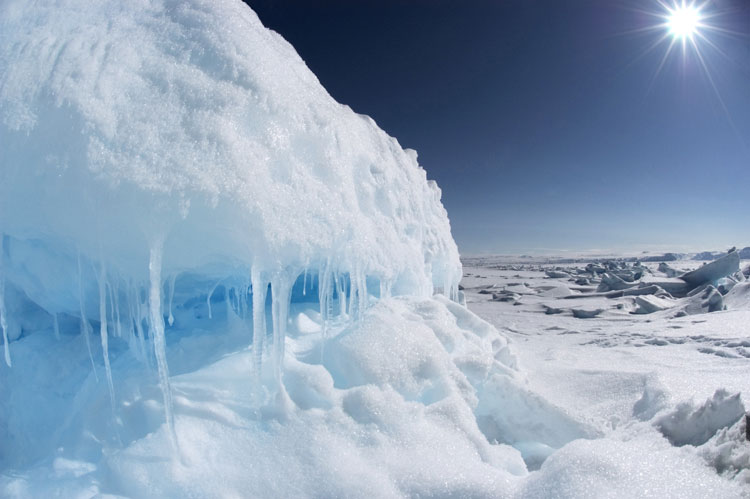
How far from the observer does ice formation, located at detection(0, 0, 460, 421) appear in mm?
1979

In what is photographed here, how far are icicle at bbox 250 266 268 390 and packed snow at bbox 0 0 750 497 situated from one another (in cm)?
2

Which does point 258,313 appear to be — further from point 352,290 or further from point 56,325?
point 56,325

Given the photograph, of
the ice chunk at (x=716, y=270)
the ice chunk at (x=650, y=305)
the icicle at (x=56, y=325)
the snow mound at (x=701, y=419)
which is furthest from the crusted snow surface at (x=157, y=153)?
the ice chunk at (x=716, y=270)

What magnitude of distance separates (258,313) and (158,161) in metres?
0.98

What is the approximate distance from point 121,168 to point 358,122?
2.60 metres

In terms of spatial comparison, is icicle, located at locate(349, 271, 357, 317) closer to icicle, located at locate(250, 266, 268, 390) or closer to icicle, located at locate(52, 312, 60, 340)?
icicle, located at locate(250, 266, 268, 390)

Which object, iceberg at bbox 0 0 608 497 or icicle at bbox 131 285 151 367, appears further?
icicle at bbox 131 285 151 367

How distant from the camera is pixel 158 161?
200 cm

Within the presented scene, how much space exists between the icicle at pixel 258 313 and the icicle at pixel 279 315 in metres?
0.08

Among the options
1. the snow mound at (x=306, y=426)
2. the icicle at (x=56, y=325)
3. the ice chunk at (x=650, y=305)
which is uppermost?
the icicle at (x=56, y=325)

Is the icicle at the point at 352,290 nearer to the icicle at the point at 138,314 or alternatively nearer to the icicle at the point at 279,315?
the icicle at the point at 279,315

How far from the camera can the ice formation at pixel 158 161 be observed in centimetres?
198

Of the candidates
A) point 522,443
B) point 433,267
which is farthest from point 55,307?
point 433,267

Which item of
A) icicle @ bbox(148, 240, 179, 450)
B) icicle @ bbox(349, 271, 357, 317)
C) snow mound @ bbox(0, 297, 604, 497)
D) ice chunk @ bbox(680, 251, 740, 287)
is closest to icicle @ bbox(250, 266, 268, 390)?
snow mound @ bbox(0, 297, 604, 497)
